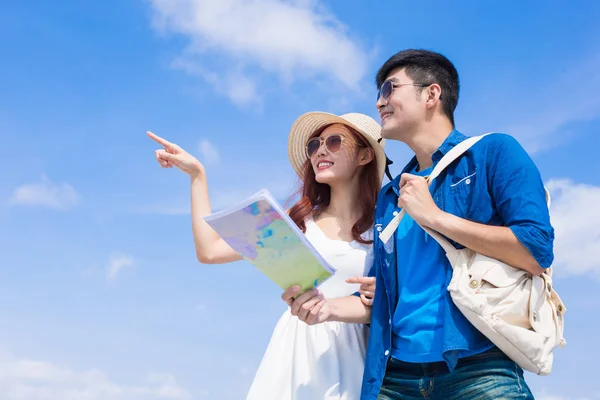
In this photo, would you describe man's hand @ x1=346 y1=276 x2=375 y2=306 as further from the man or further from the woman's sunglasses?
the woman's sunglasses

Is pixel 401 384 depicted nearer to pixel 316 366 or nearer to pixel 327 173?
pixel 316 366

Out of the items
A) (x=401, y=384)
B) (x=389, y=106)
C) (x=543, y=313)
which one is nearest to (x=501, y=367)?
(x=543, y=313)

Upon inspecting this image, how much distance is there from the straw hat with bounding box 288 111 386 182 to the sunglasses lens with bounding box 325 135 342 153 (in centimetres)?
16

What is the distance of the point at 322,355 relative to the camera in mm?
4613

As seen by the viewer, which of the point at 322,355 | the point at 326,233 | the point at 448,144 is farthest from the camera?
the point at 326,233

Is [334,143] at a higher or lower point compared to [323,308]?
higher

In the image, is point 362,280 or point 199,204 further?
point 199,204

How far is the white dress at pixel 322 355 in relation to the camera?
14.8 ft

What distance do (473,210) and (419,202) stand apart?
360 mm

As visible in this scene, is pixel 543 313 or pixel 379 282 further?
pixel 379 282

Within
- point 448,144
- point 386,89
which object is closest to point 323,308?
point 448,144

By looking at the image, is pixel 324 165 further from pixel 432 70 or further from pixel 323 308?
pixel 323 308

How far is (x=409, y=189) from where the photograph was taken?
389cm

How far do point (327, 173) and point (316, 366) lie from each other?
167 centimetres
